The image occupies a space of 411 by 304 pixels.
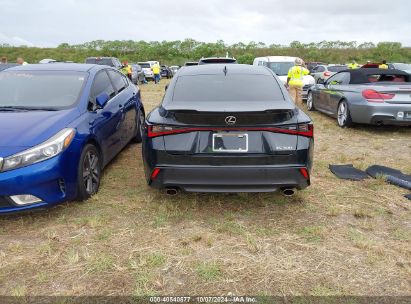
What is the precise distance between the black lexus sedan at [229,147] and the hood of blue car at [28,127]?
1035 mm

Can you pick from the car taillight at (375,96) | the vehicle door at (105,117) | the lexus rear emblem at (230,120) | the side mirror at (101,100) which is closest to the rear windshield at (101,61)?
the vehicle door at (105,117)

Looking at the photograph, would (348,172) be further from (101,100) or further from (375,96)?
(101,100)

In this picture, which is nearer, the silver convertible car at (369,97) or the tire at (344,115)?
the silver convertible car at (369,97)

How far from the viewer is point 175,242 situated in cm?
331

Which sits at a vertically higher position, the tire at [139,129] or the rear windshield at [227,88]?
the rear windshield at [227,88]

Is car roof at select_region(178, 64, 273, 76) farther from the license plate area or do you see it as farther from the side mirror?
the license plate area

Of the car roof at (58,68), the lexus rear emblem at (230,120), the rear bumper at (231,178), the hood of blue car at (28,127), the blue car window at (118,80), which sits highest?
the car roof at (58,68)

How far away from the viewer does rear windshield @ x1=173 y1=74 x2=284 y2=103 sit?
→ 3.76 m

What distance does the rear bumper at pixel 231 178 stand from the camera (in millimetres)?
3365

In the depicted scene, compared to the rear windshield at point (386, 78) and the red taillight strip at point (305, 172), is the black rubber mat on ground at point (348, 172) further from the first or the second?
the rear windshield at point (386, 78)

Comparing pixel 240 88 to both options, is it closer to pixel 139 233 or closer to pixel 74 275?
pixel 139 233

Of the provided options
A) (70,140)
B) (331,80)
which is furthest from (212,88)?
(331,80)

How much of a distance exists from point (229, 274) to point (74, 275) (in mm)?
1216

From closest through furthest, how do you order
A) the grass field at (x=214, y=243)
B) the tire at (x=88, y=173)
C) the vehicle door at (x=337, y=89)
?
the grass field at (x=214, y=243) → the tire at (x=88, y=173) → the vehicle door at (x=337, y=89)
